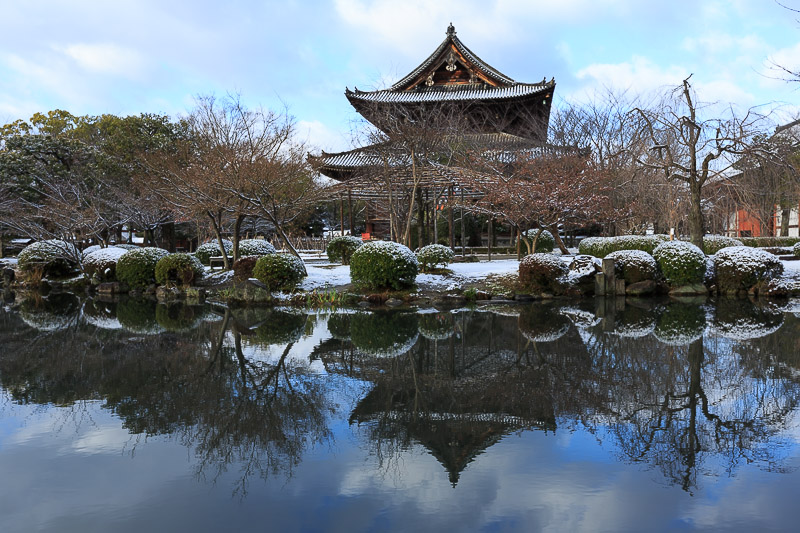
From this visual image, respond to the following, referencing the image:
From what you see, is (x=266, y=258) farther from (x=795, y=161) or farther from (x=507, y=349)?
(x=795, y=161)

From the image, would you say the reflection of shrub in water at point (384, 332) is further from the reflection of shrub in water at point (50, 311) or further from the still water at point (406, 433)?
the reflection of shrub in water at point (50, 311)

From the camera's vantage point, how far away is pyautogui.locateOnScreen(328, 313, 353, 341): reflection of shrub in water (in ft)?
29.8

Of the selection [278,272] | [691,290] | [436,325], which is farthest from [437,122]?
[436,325]

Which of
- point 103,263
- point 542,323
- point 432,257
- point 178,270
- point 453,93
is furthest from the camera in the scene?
point 453,93

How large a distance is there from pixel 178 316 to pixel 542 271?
804 cm

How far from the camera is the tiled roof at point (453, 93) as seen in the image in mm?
24828

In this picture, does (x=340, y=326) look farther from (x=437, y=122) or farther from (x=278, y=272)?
(x=437, y=122)

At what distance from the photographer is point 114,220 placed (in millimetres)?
25547

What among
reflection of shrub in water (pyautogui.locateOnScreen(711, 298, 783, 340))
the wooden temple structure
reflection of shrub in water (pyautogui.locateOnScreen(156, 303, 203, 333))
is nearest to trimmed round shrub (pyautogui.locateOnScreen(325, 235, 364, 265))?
the wooden temple structure

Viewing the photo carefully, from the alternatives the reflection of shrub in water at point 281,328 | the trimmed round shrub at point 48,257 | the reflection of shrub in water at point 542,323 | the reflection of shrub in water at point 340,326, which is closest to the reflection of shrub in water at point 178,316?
the reflection of shrub in water at point 281,328

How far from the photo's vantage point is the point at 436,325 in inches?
396

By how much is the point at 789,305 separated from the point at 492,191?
26.1 ft

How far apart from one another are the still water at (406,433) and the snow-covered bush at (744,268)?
18.1ft

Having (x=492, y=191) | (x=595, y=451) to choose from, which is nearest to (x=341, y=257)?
(x=492, y=191)
